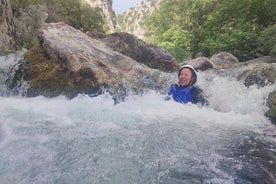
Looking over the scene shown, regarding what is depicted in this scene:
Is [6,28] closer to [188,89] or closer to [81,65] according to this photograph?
[81,65]

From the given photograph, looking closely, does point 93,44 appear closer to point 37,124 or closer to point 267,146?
point 37,124

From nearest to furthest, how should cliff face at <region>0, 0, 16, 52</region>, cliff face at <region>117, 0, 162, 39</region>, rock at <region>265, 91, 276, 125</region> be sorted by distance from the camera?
rock at <region>265, 91, 276, 125</region>
cliff face at <region>0, 0, 16, 52</region>
cliff face at <region>117, 0, 162, 39</region>

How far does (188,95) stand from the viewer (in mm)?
6238

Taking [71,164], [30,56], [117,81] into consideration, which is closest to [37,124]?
[71,164]

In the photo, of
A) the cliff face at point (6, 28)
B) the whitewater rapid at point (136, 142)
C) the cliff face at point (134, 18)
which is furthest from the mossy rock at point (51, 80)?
the cliff face at point (134, 18)

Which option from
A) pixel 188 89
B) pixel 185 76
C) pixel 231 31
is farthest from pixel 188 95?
pixel 231 31

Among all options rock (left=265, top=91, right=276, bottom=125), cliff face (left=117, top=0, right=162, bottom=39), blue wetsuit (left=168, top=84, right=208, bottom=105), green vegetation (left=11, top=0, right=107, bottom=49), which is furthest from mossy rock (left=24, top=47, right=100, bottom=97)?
cliff face (left=117, top=0, right=162, bottom=39)

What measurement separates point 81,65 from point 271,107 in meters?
3.88

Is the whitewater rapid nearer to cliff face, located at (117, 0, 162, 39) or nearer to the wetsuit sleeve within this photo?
the wetsuit sleeve

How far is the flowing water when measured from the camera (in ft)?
10.1

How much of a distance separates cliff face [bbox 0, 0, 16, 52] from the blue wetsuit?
7.52 metres

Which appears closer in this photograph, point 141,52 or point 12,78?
point 12,78

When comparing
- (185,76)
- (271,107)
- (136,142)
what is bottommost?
(136,142)

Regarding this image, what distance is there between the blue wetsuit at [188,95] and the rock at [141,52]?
3.76 meters
